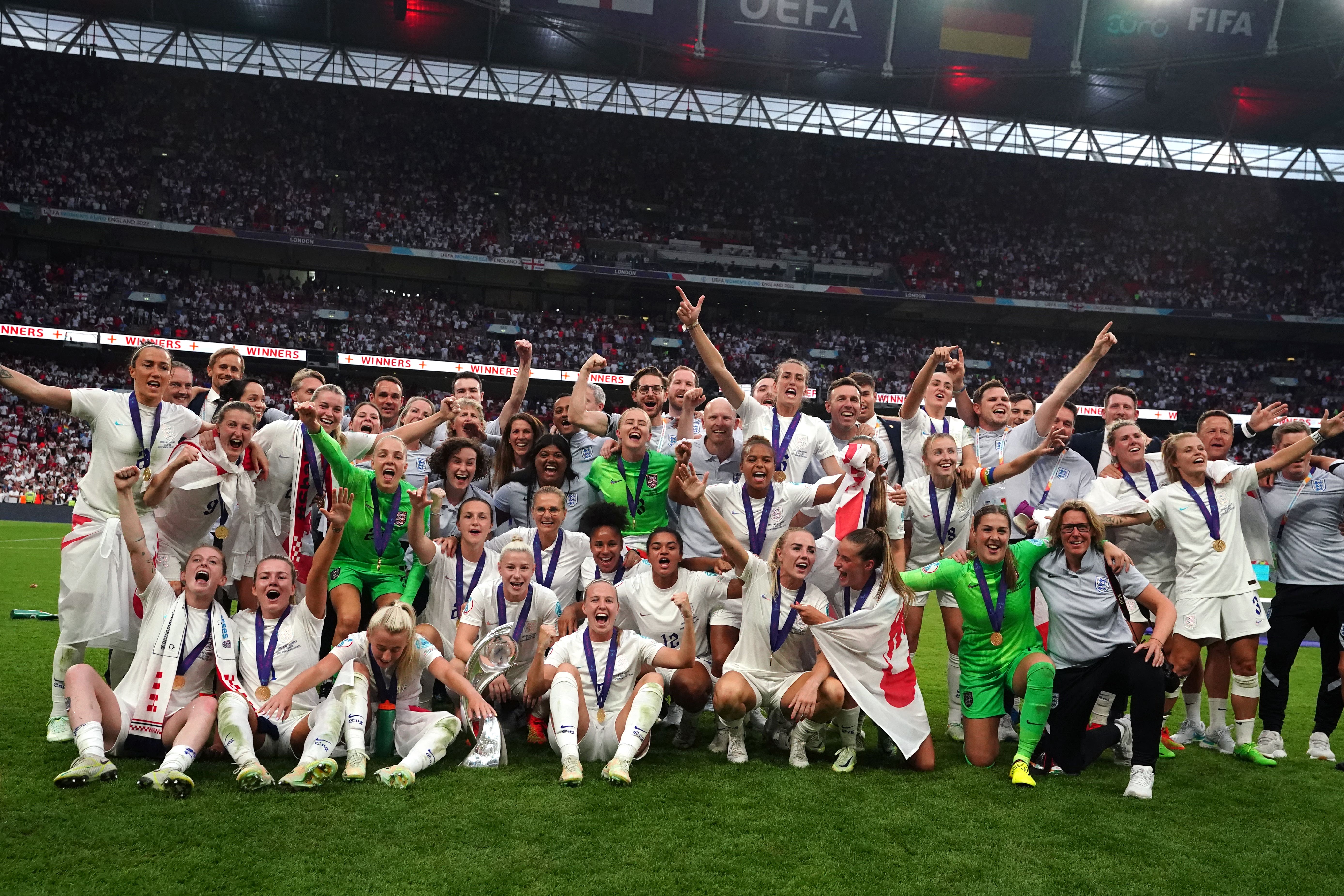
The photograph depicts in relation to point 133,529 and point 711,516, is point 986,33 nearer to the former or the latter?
point 711,516

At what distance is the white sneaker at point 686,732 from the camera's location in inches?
222

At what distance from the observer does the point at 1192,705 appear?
20.7 ft

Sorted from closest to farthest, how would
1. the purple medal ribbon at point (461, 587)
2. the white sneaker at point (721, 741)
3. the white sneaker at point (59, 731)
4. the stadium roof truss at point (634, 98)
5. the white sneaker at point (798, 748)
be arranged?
the white sneaker at point (59, 731), the white sneaker at point (798, 748), the white sneaker at point (721, 741), the purple medal ribbon at point (461, 587), the stadium roof truss at point (634, 98)

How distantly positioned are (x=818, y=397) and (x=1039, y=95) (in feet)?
46.3

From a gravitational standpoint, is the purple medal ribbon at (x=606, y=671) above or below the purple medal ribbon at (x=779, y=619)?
below

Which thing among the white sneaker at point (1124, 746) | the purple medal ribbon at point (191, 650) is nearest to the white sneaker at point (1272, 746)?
the white sneaker at point (1124, 746)

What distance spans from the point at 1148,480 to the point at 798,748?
3098mm

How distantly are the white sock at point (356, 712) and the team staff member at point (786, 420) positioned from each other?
2.97m

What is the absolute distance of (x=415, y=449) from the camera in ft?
22.6

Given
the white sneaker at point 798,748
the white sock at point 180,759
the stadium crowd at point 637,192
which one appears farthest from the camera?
the stadium crowd at point 637,192

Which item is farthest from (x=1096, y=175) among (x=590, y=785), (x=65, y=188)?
(x=590, y=785)

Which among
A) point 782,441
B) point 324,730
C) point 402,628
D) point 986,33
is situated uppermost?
point 986,33

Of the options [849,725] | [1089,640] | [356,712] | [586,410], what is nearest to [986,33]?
[586,410]

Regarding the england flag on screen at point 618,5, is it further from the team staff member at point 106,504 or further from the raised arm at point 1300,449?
the raised arm at point 1300,449
